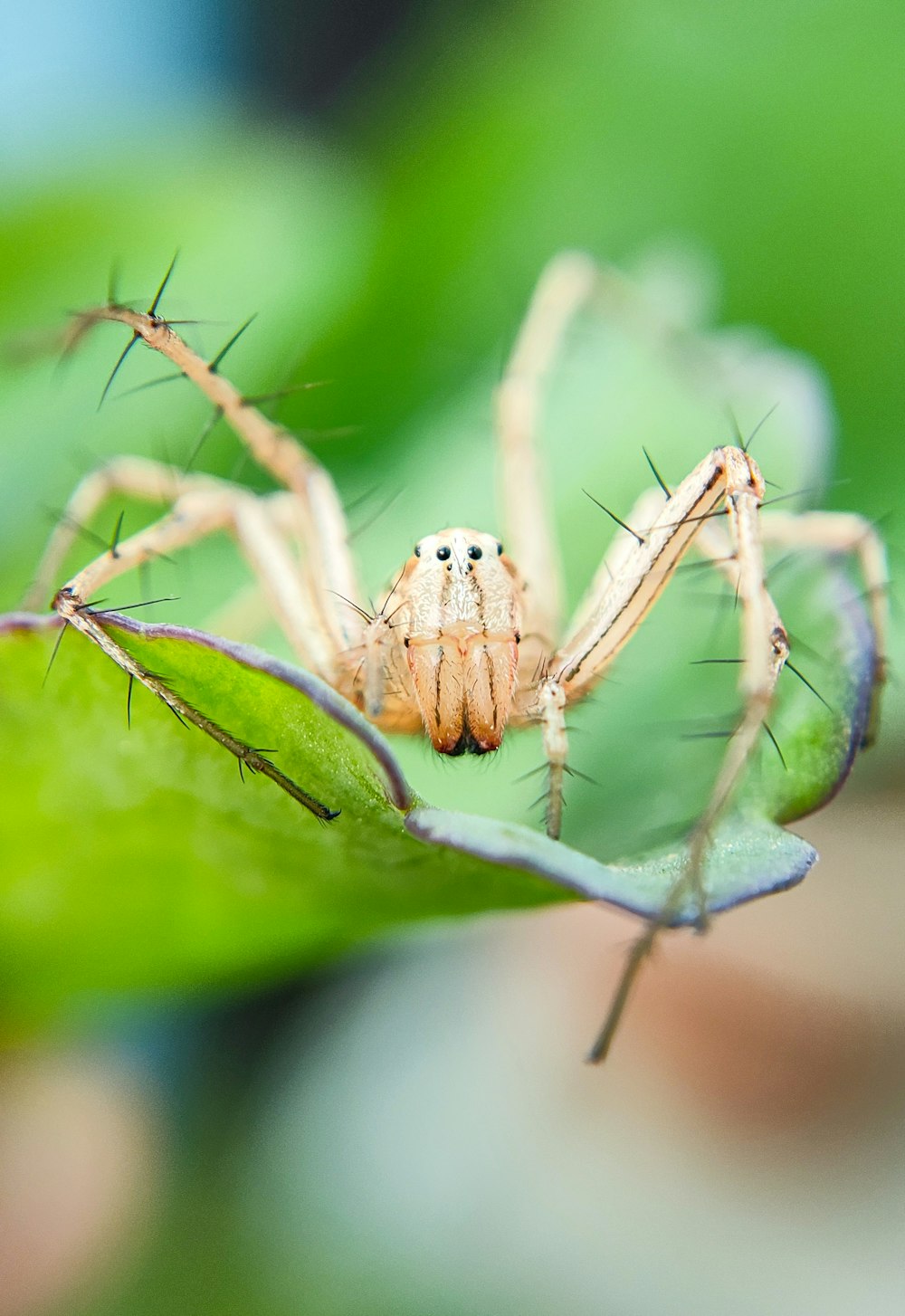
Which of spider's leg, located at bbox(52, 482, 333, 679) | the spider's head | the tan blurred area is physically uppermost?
the spider's head

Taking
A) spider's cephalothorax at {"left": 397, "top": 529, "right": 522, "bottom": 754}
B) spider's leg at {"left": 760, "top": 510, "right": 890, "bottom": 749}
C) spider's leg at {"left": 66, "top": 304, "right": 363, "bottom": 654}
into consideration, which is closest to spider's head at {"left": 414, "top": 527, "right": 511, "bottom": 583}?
spider's cephalothorax at {"left": 397, "top": 529, "right": 522, "bottom": 754}

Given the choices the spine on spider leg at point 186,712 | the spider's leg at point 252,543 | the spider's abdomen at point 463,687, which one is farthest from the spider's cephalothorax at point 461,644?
the spine on spider leg at point 186,712

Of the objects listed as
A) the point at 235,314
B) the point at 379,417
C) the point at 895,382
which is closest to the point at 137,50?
the point at 235,314

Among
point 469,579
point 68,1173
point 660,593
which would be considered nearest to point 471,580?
point 469,579

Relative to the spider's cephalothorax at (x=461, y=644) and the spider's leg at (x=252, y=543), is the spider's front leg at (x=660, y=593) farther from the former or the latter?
the spider's leg at (x=252, y=543)

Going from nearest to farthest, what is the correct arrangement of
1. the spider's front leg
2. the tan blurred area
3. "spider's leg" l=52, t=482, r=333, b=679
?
the spider's front leg, the tan blurred area, "spider's leg" l=52, t=482, r=333, b=679

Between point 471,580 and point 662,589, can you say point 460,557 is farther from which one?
point 662,589

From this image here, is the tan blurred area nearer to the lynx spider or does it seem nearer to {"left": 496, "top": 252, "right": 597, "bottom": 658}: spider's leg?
the lynx spider
